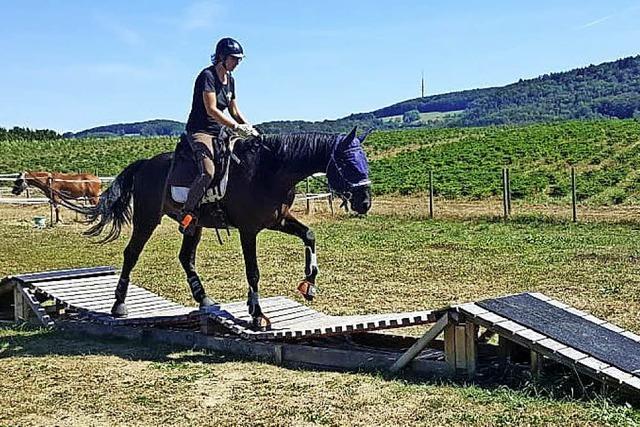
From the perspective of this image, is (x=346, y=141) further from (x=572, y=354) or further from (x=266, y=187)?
(x=572, y=354)

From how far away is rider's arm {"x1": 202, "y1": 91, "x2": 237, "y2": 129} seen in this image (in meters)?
8.14

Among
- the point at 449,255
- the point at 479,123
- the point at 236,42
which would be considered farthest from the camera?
the point at 479,123

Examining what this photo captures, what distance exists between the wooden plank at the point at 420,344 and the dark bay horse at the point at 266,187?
156 cm

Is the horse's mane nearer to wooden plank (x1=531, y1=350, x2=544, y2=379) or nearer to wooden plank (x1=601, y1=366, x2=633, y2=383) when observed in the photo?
wooden plank (x1=531, y1=350, x2=544, y2=379)

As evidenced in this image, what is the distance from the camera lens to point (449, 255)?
51.9 feet

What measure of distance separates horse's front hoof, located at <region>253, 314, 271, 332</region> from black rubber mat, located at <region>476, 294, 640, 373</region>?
7.88 ft

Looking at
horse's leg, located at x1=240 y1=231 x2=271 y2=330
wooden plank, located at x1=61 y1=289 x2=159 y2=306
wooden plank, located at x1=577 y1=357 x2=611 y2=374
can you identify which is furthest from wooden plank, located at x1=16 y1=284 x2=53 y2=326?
wooden plank, located at x1=577 y1=357 x2=611 y2=374

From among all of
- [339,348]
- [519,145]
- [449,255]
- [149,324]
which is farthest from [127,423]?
[519,145]

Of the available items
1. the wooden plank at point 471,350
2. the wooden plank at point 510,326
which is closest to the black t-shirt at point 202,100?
the wooden plank at point 471,350

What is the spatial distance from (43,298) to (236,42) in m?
4.26

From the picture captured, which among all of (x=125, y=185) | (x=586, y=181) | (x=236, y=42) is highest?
(x=236, y=42)

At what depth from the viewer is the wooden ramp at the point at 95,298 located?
28.6ft

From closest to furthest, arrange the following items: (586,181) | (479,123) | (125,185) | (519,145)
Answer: (125,185) < (586,181) < (519,145) < (479,123)

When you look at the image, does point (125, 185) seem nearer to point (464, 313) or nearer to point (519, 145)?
point (464, 313)
